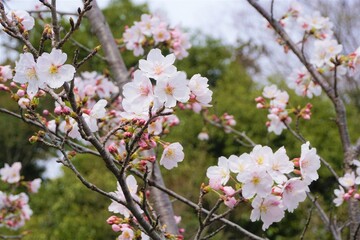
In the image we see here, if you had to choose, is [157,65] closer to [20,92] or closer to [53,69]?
[53,69]

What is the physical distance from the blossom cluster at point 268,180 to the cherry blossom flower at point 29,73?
0.59 meters

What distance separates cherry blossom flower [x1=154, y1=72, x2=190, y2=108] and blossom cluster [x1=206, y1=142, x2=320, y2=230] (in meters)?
0.26

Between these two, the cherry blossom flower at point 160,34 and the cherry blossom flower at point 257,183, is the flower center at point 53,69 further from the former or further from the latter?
the cherry blossom flower at point 160,34

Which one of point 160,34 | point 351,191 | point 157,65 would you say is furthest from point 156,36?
point 157,65

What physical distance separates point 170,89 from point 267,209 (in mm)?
465

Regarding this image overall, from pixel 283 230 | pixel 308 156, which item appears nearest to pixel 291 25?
pixel 308 156

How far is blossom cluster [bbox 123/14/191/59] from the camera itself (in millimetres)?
2877

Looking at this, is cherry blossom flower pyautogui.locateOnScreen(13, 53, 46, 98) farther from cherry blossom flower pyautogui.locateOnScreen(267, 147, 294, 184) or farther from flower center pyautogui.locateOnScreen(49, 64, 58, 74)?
cherry blossom flower pyautogui.locateOnScreen(267, 147, 294, 184)

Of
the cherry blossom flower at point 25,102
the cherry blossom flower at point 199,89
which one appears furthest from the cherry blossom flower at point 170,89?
the cherry blossom flower at point 25,102

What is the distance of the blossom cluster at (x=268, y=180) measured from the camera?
1.27 metres

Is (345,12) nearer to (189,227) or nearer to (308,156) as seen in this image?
(189,227)

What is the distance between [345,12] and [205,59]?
3372mm

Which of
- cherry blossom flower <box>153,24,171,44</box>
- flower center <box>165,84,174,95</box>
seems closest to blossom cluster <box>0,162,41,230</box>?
cherry blossom flower <box>153,24,171,44</box>

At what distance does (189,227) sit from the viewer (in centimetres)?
527
